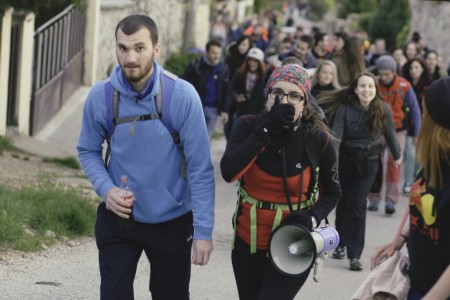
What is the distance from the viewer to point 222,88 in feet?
44.6

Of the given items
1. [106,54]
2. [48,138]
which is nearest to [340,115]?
[48,138]

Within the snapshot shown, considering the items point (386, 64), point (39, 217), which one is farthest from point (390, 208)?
point (39, 217)

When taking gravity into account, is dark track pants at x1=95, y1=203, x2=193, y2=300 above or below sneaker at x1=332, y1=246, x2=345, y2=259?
above

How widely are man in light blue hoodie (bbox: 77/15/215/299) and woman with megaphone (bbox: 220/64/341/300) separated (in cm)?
22

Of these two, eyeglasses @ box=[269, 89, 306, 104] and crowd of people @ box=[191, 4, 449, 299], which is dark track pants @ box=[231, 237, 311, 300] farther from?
eyeglasses @ box=[269, 89, 306, 104]

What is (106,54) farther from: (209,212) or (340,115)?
(209,212)

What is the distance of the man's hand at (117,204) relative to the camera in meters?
5.03

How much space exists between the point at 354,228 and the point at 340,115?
936 millimetres

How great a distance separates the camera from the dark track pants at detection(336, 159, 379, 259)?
30.2 ft

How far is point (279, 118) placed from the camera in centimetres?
509

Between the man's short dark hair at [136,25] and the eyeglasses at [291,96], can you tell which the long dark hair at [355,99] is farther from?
the man's short dark hair at [136,25]

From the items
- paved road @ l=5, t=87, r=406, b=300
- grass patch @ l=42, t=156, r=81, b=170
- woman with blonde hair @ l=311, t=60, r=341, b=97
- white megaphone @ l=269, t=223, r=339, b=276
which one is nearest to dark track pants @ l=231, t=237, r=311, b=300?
white megaphone @ l=269, t=223, r=339, b=276

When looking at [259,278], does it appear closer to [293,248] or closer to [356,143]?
[293,248]

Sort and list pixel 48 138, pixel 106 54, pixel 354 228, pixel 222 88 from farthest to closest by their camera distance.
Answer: pixel 106 54, pixel 48 138, pixel 222 88, pixel 354 228
